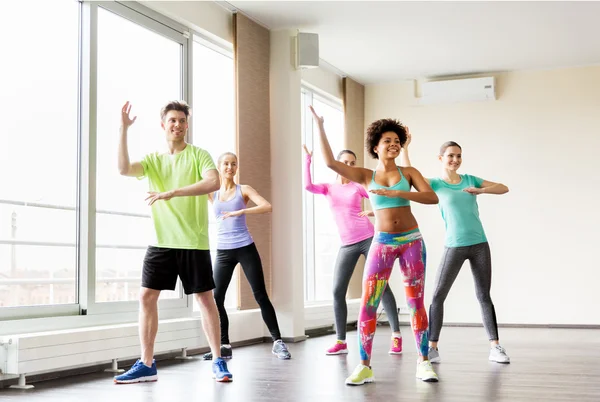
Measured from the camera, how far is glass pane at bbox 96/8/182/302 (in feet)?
16.0

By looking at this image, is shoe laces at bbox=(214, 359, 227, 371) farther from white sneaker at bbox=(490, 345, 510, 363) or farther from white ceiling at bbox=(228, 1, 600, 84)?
white ceiling at bbox=(228, 1, 600, 84)

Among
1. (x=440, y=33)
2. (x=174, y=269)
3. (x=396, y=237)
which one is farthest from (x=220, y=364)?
(x=440, y=33)

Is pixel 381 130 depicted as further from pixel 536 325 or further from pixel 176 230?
pixel 536 325

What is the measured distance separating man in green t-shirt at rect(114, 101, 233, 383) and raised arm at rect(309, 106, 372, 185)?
532 millimetres

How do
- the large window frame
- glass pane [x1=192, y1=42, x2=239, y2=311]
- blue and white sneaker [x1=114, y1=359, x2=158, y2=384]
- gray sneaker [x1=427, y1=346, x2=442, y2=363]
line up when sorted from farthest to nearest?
glass pane [x1=192, y1=42, x2=239, y2=311], gray sneaker [x1=427, y1=346, x2=442, y2=363], the large window frame, blue and white sneaker [x1=114, y1=359, x2=158, y2=384]

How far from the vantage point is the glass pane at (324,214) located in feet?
27.0

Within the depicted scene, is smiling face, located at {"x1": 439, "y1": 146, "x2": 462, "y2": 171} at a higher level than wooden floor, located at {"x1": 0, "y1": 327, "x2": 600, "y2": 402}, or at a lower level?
higher

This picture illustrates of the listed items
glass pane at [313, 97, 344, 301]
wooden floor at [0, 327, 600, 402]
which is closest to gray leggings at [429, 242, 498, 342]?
wooden floor at [0, 327, 600, 402]

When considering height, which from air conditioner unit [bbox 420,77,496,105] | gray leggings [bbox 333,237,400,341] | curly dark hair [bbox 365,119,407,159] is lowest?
gray leggings [bbox 333,237,400,341]

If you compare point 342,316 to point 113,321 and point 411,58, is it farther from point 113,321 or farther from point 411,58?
point 411,58

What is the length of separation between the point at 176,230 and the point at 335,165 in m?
0.82

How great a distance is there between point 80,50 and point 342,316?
7.90 feet

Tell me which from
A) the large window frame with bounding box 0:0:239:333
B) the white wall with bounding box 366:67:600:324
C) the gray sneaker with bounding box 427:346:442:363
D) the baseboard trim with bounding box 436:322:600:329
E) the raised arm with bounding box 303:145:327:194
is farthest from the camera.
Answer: the white wall with bounding box 366:67:600:324

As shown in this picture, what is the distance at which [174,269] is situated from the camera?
3.65 m
